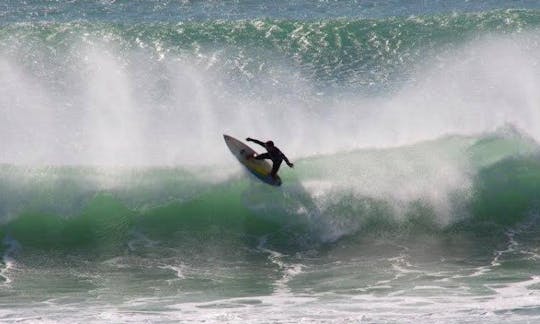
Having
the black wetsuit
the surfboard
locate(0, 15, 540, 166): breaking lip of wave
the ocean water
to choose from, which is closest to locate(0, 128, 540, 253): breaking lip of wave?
the ocean water

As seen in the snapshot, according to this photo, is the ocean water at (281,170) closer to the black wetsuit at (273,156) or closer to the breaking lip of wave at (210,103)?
the breaking lip of wave at (210,103)

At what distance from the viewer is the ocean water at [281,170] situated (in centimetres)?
1556

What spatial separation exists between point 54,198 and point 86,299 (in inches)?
163

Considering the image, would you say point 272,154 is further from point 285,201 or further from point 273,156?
point 285,201

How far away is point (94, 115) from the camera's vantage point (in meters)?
22.2

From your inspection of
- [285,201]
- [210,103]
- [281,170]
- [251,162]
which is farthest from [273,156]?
[210,103]

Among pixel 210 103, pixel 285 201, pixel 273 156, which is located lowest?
pixel 285 201

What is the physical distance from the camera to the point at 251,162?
60.7 ft

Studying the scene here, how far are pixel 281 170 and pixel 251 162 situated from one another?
1003mm

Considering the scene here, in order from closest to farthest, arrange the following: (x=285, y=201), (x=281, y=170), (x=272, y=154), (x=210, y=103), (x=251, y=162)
A: (x=272, y=154)
(x=251, y=162)
(x=285, y=201)
(x=281, y=170)
(x=210, y=103)

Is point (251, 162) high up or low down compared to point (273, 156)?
up

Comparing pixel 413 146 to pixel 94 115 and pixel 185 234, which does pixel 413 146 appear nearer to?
pixel 185 234

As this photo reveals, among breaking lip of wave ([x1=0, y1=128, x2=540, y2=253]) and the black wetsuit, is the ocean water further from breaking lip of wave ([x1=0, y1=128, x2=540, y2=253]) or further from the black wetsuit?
the black wetsuit

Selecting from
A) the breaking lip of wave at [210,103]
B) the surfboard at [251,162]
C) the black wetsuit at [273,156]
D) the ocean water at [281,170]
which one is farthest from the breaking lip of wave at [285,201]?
the black wetsuit at [273,156]
